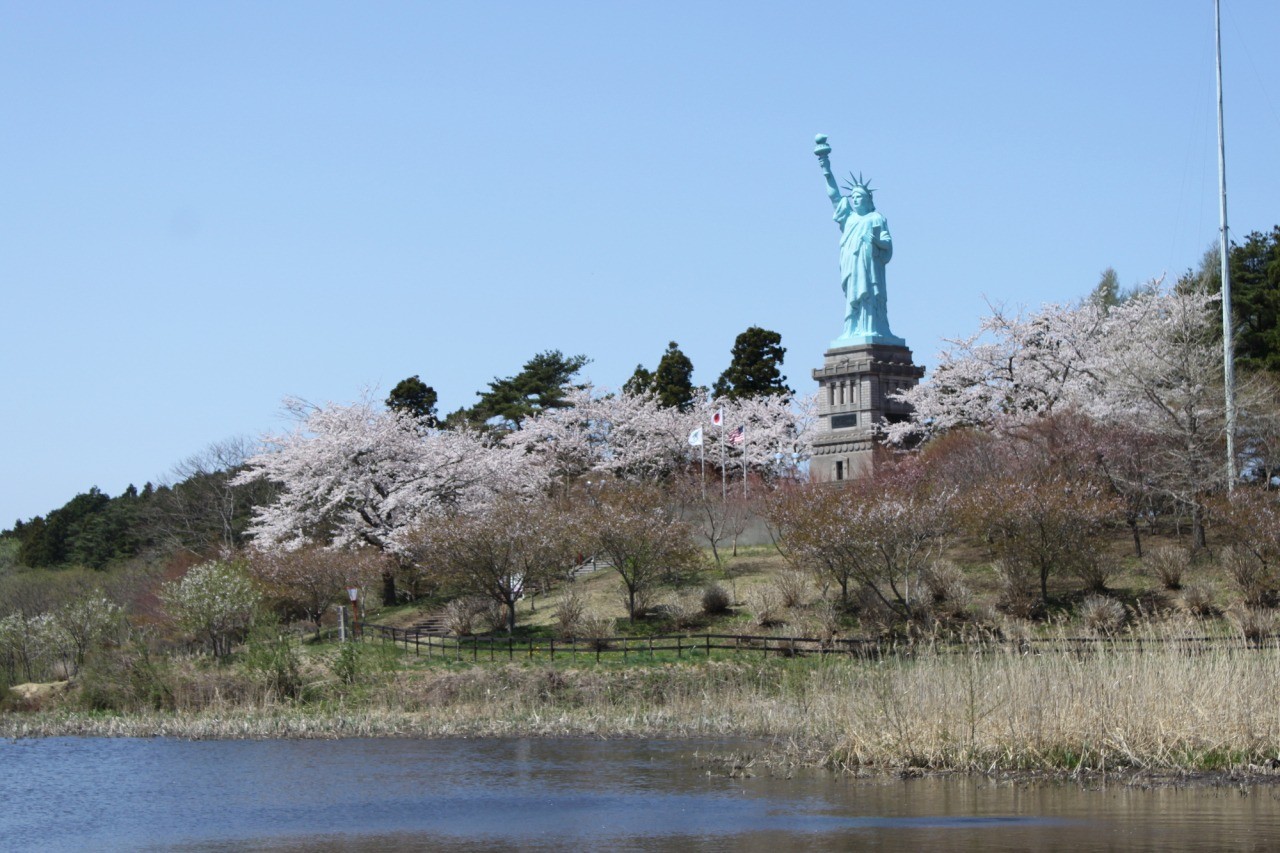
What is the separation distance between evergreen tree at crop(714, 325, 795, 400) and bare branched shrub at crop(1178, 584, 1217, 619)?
37.9 meters

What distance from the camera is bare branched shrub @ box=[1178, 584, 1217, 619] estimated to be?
42062mm

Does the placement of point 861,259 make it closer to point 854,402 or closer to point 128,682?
point 854,402

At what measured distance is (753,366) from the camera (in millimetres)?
80688

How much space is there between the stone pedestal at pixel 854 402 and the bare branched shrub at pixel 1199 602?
18782 mm

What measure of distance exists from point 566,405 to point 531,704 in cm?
4287

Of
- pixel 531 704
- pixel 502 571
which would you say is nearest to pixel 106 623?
pixel 502 571

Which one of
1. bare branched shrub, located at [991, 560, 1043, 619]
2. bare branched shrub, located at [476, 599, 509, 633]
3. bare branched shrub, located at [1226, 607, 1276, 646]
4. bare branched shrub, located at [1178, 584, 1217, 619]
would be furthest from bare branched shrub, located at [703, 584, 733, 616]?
bare branched shrub, located at [1226, 607, 1276, 646]

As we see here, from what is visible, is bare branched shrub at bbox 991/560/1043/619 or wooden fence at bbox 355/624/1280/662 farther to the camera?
bare branched shrub at bbox 991/560/1043/619

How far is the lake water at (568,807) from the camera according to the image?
20.1 meters

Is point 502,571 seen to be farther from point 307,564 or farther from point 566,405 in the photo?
point 566,405

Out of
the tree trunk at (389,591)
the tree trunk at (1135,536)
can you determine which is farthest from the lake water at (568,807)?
the tree trunk at (389,591)

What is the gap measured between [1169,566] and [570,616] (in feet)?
56.6

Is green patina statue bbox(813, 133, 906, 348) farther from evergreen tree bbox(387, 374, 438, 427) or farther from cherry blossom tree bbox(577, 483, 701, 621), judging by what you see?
evergreen tree bbox(387, 374, 438, 427)

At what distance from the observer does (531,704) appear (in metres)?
37.6
